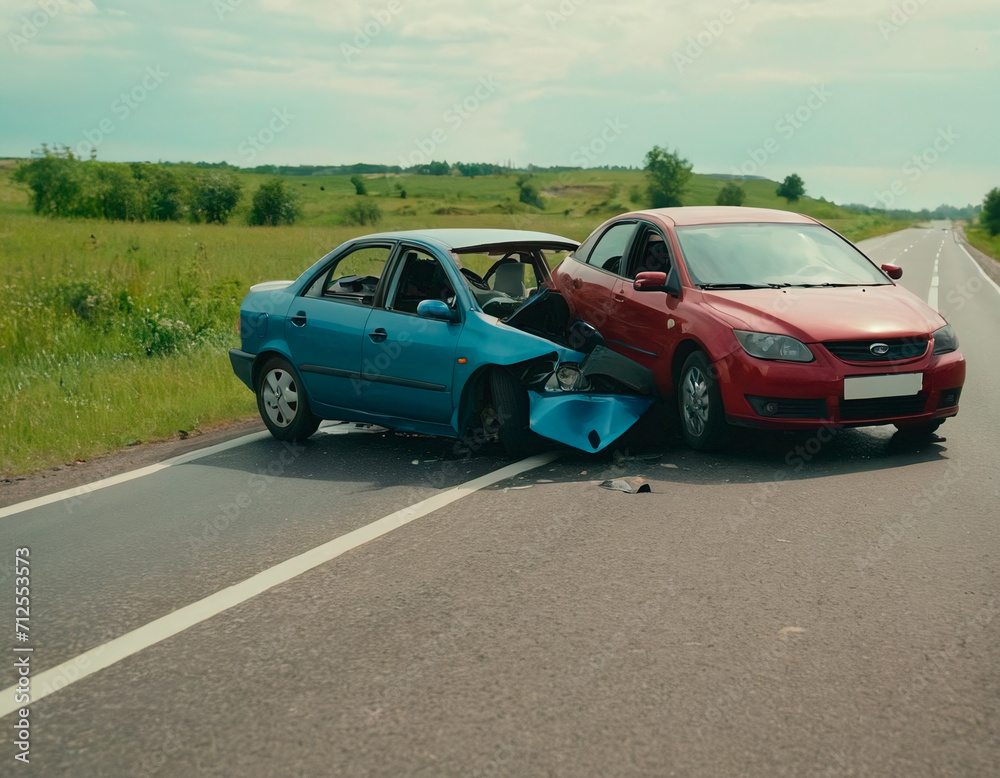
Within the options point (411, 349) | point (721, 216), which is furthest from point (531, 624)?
point (721, 216)

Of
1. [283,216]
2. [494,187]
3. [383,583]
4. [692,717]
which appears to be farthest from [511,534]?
[494,187]

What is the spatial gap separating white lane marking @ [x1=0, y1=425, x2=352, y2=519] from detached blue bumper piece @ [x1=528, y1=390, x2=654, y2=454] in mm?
2292

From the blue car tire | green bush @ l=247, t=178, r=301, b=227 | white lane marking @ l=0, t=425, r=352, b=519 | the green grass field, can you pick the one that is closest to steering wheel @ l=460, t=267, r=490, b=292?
the blue car tire

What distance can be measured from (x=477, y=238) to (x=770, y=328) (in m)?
2.37

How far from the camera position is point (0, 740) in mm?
3371

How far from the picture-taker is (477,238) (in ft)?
27.1

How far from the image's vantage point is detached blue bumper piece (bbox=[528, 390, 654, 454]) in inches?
290

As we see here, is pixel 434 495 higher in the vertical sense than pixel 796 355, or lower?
lower

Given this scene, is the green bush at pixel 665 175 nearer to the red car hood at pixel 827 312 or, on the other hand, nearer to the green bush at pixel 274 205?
the green bush at pixel 274 205

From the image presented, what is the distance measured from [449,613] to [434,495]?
Result: 2.17m

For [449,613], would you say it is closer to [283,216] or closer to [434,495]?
[434,495]

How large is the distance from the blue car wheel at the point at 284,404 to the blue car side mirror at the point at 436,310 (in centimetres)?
149

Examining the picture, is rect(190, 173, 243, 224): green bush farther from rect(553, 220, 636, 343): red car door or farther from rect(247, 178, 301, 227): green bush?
rect(553, 220, 636, 343): red car door

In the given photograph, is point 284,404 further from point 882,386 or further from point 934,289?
point 934,289
